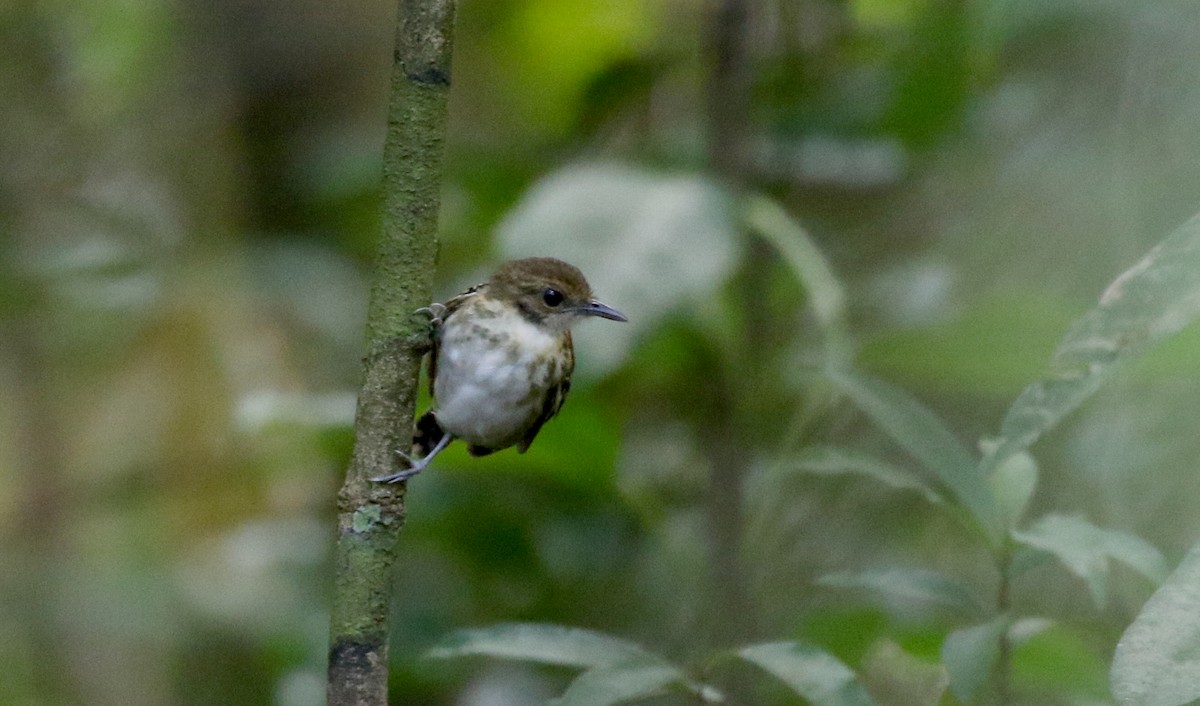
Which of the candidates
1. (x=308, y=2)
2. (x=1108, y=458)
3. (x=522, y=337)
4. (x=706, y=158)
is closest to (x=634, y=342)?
(x=522, y=337)

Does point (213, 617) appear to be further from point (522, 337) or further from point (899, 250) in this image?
point (899, 250)

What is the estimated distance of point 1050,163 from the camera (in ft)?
12.9

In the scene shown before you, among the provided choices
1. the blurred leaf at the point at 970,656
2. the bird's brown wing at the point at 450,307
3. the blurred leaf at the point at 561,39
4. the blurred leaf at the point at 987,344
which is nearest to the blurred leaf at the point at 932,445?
the blurred leaf at the point at 970,656

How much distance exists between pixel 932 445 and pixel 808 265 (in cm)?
110

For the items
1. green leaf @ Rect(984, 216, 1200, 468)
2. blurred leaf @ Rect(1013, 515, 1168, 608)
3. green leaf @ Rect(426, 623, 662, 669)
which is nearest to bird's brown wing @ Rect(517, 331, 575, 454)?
green leaf @ Rect(426, 623, 662, 669)

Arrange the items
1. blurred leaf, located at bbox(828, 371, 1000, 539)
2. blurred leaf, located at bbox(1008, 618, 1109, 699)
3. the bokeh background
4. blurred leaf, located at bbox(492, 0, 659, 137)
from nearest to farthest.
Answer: blurred leaf, located at bbox(828, 371, 1000, 539) → blurred leaf, located at bbox(1008, 618, 1109, 699) → the bokeh background → blurred leaf, located at bbox(492, 0, 659, 137)

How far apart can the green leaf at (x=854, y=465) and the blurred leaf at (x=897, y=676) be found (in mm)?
848

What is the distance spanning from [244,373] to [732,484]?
8.12 ft

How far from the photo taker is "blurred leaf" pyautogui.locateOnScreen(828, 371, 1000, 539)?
195 cm

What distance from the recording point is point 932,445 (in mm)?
1975

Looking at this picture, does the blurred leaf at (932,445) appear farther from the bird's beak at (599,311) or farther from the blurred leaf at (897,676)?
the blurred leaf at (897,676)

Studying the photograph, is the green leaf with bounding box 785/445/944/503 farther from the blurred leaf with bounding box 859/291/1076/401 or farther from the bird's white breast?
the bird's white breast

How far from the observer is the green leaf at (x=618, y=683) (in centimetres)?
183

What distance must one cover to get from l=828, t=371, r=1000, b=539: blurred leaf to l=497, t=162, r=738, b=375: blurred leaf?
2.98 feet
